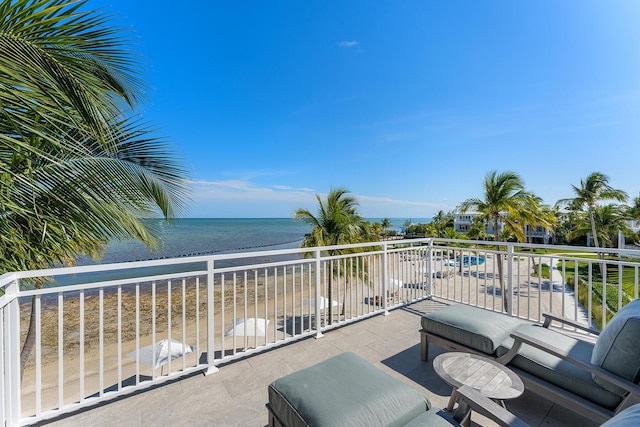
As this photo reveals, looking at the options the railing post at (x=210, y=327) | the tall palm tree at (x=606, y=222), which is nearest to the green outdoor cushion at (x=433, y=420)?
the railing post at (x=210, y=327)

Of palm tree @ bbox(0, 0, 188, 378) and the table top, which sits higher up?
palm tree @ bbox(0, 0, 188, 378)

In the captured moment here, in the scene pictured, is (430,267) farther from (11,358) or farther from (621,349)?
(11,358)

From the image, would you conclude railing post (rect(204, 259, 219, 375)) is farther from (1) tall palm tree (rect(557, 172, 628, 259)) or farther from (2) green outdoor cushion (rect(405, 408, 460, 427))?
(1) tall palm tree (rect(557, 172, 628, 259))

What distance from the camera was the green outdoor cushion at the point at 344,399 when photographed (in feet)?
4.20

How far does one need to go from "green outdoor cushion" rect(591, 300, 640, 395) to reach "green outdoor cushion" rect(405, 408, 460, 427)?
3.36 ft

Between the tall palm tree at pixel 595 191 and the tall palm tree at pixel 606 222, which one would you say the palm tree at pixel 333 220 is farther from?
the tall palm tree at pixel 606 222

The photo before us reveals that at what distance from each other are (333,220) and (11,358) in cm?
752

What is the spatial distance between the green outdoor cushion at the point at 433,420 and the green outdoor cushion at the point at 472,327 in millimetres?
1056

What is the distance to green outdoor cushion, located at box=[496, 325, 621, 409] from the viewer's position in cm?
158

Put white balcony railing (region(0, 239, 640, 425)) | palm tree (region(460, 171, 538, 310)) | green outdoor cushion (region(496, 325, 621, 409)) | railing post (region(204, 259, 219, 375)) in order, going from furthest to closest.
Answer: palm tree (region(460, 171, 538, 310)) → railing post (region(204, 259, 219, 375)) → white balcony railing (region(0, 239, 640, 425)) → green outdoor cushion (region(496, 325, 621, 409))

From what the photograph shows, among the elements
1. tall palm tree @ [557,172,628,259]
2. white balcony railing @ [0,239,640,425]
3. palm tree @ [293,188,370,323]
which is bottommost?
white balcony railing @ [0,239,640,425]

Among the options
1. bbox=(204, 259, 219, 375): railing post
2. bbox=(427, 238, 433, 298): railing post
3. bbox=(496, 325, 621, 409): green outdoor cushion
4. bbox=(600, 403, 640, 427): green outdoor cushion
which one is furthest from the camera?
bbox=(427, 238, 433, 298): railing post

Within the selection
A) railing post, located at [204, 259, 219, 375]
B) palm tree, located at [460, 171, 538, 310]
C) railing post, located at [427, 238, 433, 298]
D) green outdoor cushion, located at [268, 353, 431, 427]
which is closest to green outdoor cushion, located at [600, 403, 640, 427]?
green outdoor cushion, located at [268, 353, 431, 427]

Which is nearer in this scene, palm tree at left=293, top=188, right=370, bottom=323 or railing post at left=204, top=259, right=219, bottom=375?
railing post at left=204, top=259, right=219, bottom=375
